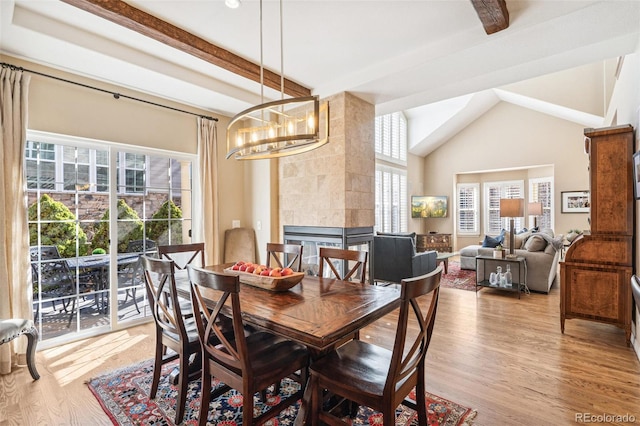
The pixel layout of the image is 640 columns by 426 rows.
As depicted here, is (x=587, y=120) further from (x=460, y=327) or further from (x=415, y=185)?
(x=460, y=327)

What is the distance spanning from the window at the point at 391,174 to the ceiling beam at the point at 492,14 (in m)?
5.27

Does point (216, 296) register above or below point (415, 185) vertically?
below

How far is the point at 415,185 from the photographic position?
9.71 m

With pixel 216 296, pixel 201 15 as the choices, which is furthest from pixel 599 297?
pixel 201 15

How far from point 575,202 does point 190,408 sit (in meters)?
9.14

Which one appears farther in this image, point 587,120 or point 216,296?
point 587,120

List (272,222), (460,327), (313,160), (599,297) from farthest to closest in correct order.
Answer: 1. (272,222)
2. (313,160)
3. (460,327)
4. (599,297)

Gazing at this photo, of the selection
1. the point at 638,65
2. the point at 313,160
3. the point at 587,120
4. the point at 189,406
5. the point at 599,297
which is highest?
the point at 587,120

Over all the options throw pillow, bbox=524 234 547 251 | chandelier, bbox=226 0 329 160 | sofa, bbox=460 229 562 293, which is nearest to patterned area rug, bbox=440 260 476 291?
sofa, bbox=460 229 562 293

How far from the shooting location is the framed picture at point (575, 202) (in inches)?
291

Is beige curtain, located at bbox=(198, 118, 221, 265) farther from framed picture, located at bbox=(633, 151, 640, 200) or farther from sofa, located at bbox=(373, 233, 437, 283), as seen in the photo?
framed picture, located at bbox=(633, 151, 640, 200)

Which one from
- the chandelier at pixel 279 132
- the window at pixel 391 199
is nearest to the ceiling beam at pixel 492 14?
the chandelier at pixel 279 132

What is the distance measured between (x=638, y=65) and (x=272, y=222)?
4177 mm

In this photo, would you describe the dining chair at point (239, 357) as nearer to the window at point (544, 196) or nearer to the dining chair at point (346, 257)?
the dining chair at point (346, 257)
